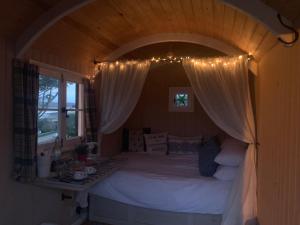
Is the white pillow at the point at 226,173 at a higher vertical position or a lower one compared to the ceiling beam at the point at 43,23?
lower

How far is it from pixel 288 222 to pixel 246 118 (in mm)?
1311

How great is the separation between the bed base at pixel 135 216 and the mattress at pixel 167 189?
0.08 m

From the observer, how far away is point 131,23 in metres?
3.01

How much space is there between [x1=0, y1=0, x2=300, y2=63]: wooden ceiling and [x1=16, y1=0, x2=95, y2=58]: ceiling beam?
47 millimetres

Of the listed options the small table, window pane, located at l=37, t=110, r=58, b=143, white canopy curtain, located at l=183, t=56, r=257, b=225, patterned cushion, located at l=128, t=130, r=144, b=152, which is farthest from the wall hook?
patterned cushion, located at l=128, t=130, r=144, b=152

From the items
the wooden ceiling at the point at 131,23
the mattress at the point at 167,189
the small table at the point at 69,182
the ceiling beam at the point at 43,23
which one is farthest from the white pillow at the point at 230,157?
the ceiling beam at the point at 43,23

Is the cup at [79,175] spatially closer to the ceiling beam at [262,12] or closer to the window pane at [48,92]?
the window pane at [48,92]

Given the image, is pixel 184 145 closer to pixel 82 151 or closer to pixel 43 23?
pixel 82 151

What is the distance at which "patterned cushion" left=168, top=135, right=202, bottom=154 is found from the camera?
4.34m

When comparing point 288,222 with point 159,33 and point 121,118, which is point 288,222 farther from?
point 159,33

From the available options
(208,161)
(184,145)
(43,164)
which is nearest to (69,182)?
(43,164)

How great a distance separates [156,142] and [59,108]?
1.96 meters

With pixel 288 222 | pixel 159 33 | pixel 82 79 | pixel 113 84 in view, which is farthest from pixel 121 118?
pixel 288 222

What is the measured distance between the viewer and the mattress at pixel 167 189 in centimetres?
290
